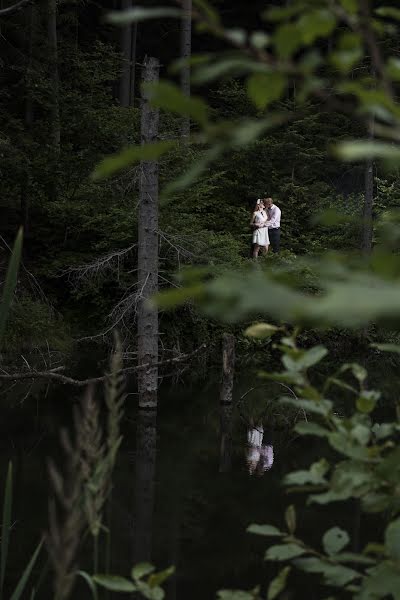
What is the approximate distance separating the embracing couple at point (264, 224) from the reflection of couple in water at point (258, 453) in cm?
656

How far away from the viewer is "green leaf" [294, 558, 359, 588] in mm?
1139

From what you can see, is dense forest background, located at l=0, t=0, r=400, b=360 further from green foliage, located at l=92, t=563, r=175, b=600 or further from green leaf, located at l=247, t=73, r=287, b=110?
green leaf, located at l=247, t=73, r=287, b=110

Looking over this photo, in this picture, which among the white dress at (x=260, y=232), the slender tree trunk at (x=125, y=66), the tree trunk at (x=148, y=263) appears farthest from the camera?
the slender tree trunk at (x=125, y=66)

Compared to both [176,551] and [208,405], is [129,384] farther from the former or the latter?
[176,551]

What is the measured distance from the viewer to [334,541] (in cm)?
123

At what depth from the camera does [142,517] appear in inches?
279

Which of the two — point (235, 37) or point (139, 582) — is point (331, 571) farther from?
point (235, 37)

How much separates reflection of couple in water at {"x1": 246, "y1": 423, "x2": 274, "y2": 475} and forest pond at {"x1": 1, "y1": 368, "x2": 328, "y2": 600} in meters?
0.04

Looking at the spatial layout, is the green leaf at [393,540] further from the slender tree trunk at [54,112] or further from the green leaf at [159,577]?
the slender tree trunk at [54,112]

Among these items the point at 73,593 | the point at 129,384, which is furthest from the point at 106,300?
the point at 73,593

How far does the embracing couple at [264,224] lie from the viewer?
15.8 meters

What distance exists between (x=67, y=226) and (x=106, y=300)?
177cm

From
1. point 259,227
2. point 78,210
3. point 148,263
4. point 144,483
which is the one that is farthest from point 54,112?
point 144,483

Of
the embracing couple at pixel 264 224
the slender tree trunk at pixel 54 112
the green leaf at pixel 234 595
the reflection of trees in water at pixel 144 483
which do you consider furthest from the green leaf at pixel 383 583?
the embracing couple at pixel 264 224
